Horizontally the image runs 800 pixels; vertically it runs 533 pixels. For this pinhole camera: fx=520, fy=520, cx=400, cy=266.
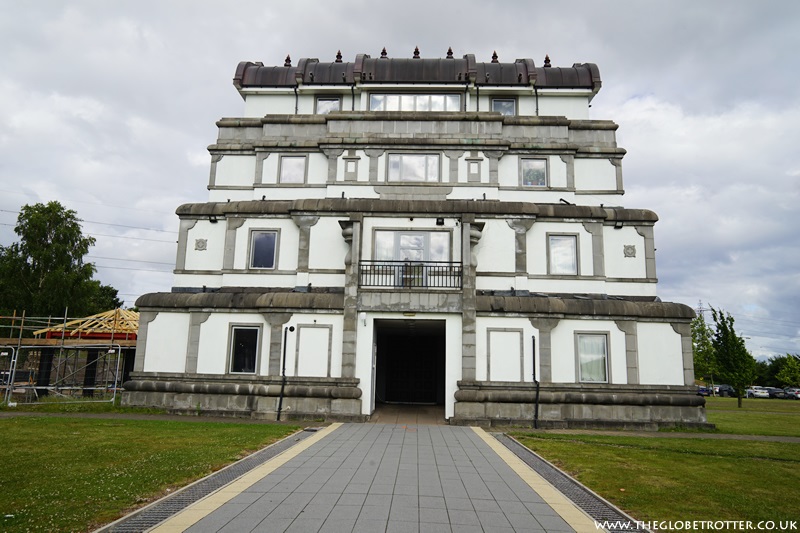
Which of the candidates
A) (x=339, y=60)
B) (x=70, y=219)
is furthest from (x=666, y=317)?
(x=70, y=219)

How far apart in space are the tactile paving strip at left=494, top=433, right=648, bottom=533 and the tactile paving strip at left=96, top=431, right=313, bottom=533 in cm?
655

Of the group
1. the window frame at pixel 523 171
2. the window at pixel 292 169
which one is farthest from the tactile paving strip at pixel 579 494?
the window at pixel 292 169

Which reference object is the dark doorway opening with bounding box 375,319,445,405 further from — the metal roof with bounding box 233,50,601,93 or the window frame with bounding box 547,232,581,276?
the metal roof with bounding box 233,50,601,93

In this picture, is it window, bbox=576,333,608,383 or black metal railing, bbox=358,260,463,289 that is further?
black metal railing, bbox=358,260,463,289

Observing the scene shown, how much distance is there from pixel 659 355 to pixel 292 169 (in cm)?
1888

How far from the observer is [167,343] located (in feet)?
73.8

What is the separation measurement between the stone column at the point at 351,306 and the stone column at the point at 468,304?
4.34 m

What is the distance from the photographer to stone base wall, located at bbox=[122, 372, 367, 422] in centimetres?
2042

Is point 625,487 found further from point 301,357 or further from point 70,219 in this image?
point 70,219

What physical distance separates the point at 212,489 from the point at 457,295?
13.0 meters

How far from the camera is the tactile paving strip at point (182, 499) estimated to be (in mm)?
7645

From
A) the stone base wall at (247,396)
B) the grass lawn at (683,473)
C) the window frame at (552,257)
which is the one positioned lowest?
the grass lawn at (683,473)

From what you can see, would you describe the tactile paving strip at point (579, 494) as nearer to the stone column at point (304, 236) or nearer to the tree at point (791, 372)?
the stone column at point (304, 236)

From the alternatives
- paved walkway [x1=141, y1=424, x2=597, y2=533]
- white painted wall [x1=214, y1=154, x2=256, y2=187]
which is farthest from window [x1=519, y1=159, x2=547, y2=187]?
paved walkway [x1=141, y1=424, x2=597, y2=533]
